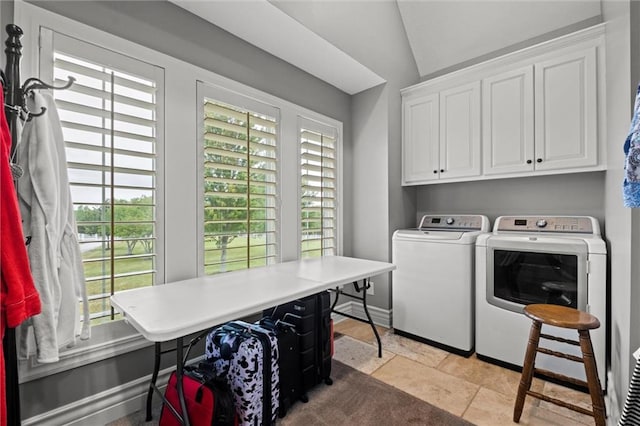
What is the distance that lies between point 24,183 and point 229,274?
3.76ft

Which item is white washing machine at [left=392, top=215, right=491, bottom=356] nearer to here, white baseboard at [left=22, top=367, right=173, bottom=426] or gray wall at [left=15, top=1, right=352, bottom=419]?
gray wall at [left=15, top=1, right=352, bottom=419]

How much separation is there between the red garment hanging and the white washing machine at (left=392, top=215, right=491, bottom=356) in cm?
243

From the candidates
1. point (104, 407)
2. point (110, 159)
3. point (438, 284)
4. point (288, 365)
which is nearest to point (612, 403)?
point (438, 284)

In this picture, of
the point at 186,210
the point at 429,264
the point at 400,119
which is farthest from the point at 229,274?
the point at 400,119

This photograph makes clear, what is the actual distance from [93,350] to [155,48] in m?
1.77

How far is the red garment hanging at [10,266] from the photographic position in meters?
0.99

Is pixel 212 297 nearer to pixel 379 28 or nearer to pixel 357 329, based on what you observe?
pixel 357 329

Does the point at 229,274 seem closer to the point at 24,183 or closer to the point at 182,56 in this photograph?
the point at 24,183

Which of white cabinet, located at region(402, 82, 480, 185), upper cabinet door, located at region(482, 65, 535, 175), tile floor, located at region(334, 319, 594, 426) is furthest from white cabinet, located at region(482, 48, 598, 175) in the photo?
tile floor, located at region(334, 319, 594, 426)

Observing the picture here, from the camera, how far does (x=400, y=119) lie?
10.2ft

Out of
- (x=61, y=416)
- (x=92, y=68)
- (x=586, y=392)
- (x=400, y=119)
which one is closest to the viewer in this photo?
(x=61, y=416)

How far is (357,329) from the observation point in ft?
9.55

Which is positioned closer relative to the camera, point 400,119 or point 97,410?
point 97,410

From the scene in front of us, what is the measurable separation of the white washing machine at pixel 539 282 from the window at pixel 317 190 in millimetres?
1369
